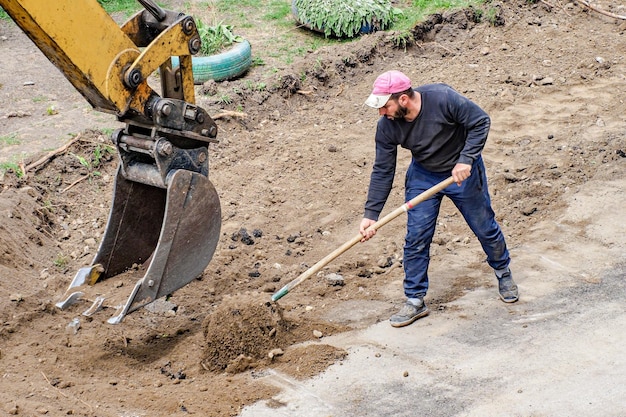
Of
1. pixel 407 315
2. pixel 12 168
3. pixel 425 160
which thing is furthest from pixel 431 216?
pixel 12 168

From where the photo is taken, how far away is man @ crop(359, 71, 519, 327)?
5512mm

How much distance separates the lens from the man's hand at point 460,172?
5473 mm

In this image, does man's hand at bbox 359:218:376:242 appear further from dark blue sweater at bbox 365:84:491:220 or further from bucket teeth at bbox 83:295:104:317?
bucket teeth at bbox 83:295:104:317

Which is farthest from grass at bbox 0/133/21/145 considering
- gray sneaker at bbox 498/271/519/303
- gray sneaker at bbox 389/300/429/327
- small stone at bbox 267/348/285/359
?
gray sneaker at bbox 498/271/519/303

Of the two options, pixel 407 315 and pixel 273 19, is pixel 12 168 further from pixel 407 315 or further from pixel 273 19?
pixel 273 19

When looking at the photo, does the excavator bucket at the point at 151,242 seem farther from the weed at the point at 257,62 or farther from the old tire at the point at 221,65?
the weed at the point at 257,62

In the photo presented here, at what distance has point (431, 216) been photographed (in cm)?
579

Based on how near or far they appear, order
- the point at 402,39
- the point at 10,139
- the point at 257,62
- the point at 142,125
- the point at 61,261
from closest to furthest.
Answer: the point at 142,125
the point at 61,261
the point at 10,139
the point at 257,62
the point at 402,39

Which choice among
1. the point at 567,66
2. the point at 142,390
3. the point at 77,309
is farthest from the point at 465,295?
the point at 567,66

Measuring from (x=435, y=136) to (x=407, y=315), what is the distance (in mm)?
1354

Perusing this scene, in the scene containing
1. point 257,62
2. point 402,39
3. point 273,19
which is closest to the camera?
point 257,62

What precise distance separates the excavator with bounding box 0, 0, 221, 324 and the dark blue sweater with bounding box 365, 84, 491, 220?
1.20 m

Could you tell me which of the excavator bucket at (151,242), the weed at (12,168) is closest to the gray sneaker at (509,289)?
the excavator bucket at (151,242)

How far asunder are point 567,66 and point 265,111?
4347 mm
